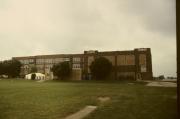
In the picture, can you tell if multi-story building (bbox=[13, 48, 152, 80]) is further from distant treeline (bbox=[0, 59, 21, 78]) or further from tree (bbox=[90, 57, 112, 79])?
distant treeline (bbox=[0, 59, 21, 78])

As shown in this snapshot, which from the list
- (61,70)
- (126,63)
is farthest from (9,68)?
(126,63)

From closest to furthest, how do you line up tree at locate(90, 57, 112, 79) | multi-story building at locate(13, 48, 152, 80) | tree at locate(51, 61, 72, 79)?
tree at locate(90, 57, 112, 79) < tree at locate(51, 61, 72, 79) < multi-story building at locate(13, 48, 152, 80)

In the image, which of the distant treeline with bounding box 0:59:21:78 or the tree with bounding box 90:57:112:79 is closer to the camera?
the tree with bounding box 90:57:112:79

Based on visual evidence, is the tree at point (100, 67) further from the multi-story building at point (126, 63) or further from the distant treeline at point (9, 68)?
the distant treeline at point (9, 68)

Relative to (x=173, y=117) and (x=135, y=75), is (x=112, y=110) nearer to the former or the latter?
(x=173, y=117)

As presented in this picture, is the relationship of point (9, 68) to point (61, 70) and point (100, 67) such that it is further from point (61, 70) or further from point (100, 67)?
point (100, 67)

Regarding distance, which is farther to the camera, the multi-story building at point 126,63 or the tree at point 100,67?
the multi-story building at point 126,63

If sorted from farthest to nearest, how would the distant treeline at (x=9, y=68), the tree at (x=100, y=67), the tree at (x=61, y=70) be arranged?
the distant treeline at (x=9, y=68) → the tree at (x=61, y=70) → the tree at (x=100, y=67)

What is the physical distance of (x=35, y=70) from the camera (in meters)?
94.9

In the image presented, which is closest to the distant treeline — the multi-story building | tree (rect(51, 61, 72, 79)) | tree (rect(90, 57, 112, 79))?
the multi-story building

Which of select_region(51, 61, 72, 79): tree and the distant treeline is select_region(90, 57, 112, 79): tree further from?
the distant treeline

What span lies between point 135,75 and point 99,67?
12827mm

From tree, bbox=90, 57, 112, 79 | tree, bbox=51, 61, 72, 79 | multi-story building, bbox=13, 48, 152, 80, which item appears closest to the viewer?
tree, bbox=90, 57, 112, 79

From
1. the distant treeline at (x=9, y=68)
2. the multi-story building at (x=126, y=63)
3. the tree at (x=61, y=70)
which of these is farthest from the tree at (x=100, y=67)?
the distant treeline at (x=9, y=68)
